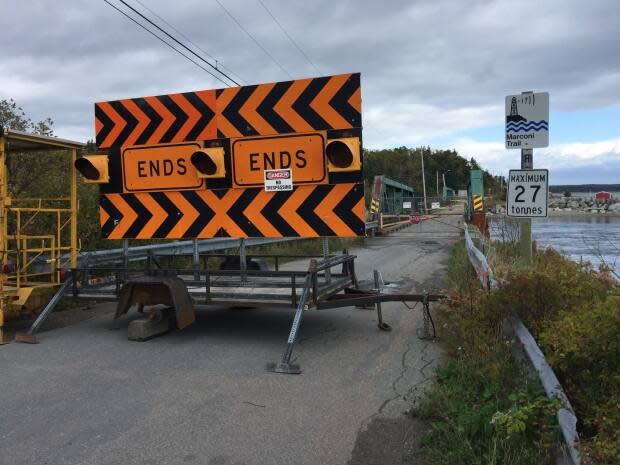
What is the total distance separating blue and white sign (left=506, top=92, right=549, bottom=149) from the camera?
21.8ft

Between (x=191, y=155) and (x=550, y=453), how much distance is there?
503 centimetres

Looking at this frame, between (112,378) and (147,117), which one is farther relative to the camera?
(147,117)

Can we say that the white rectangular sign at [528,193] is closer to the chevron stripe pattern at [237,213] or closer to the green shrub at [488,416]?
the chevron stripe pattern at [237,213]

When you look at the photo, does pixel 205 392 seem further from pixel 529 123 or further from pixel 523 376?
pixel 529 123

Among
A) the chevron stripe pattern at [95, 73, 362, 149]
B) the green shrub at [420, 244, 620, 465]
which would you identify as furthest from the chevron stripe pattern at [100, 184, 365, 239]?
the green shrub at [420, 244, 620, 465]

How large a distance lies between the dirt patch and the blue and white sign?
386cm

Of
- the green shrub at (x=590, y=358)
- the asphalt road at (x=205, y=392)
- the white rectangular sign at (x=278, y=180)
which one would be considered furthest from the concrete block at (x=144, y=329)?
the green shrub at (x=590, y=358)

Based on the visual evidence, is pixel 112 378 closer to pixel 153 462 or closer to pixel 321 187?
pixel 153 462

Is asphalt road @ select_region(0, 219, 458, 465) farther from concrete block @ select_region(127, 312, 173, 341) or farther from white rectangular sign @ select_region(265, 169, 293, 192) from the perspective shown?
white rectangular sign @ select_region(265, 169, 293, 192)

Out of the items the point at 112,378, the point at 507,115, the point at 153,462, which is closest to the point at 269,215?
Result: the point at 112,378

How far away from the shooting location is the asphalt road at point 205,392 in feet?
12.6

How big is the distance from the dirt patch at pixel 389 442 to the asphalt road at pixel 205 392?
70mm

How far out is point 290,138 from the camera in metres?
6.54

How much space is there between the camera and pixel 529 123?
6.65 m
